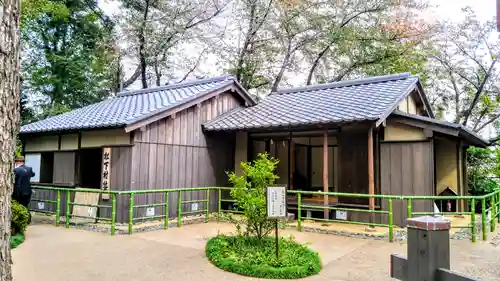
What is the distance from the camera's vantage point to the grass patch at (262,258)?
4999 millimetres

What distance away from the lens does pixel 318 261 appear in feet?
18.1

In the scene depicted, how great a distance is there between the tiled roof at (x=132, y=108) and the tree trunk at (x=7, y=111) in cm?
661

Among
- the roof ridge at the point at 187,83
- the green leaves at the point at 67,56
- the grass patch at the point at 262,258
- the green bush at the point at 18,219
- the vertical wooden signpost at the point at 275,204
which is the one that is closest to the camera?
the grass patch at the point at 262,258

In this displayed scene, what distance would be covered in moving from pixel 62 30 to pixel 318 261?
21.6 meters

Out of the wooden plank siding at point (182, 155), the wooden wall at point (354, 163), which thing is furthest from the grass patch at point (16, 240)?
the wooden wall at point (354, 163)

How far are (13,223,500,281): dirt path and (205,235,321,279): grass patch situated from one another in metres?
0.15

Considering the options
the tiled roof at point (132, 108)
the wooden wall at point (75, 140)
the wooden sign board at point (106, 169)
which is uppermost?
the tiled roof at point (132, 108)

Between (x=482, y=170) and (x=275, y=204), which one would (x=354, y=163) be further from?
(x=482, y=170)

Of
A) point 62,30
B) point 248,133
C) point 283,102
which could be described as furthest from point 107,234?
point 62,30

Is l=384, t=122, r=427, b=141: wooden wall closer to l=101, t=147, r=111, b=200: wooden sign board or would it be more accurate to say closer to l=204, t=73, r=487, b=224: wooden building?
l=204, t=73, r=487, b=224: wooden building

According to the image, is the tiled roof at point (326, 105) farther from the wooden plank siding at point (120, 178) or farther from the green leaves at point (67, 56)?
the green leaves at point (67, 56)

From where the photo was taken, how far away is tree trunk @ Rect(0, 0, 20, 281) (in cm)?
183

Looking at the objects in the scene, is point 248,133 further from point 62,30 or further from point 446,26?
point 62,30

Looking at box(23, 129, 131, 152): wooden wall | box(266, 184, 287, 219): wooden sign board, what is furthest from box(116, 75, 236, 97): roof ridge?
box(266, 184, 287, 219): wooden sign board
